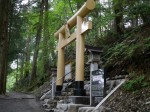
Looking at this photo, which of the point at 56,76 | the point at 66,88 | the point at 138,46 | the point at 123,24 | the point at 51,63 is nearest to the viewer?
the point at 138,46

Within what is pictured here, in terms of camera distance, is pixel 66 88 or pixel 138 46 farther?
pixel 66 88

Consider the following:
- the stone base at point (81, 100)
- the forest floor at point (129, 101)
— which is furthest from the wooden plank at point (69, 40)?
the forest floor at point (129, 101)

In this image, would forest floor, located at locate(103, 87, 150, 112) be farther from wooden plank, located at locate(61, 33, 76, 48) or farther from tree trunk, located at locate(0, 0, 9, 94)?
tree trunk, located at locate(0, 0, 9, 94)

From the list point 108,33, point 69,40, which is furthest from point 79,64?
point 108,33

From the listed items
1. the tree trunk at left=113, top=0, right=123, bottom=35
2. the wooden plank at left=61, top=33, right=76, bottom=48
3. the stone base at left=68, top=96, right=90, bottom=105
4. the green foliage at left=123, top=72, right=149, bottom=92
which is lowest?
the stone base at left=68, top=96, right=90, bottom=105

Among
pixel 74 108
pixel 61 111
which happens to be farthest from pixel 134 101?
pixel 61 111

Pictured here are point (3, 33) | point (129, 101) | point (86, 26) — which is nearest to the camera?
point (129, 101)

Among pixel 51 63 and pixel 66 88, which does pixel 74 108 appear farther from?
pixel 51 63

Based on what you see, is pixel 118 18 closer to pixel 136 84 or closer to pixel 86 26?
pixel 86 26

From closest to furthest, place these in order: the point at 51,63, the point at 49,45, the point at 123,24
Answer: the point at 123,24
the point at 49,45
the point at 51,63

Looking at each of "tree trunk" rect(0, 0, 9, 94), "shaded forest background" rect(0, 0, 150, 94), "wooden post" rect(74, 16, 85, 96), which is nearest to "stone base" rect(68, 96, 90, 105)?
"wooden post" rect(74, 16, 85, 96)

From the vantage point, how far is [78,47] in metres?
9.57

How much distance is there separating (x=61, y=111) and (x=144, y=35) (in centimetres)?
429

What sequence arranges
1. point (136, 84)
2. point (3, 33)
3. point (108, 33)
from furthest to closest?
point (108, 33)
point (3, 33)
point (136, 84)
